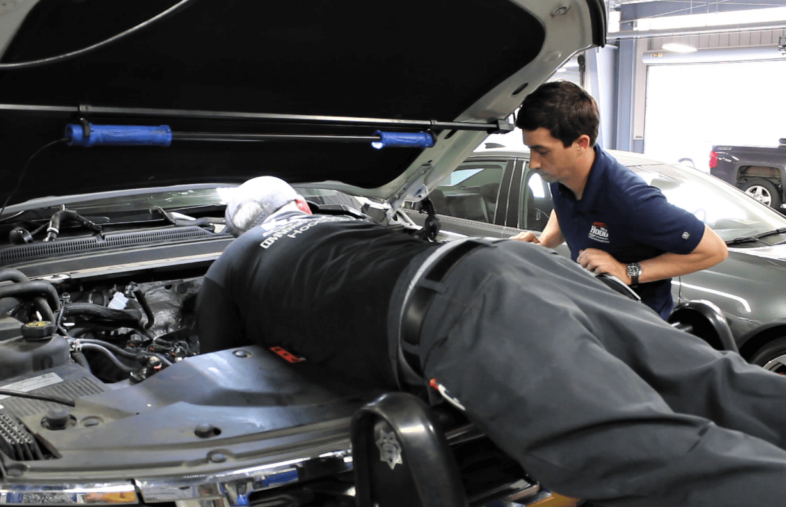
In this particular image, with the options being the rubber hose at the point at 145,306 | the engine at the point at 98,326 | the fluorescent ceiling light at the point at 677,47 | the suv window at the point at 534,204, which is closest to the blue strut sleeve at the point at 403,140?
the engine at the point at 98,326

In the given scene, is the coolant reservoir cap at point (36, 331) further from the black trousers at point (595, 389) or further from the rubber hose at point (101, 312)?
→ the black trousers at point (595, 389)

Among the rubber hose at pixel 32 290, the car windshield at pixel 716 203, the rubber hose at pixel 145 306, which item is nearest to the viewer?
the rubber hose at pixel 32 290

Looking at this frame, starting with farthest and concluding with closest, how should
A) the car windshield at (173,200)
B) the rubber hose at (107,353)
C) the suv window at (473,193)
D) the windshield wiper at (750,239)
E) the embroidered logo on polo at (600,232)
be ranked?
the suv window at (473,193), the windshield wiper at (750,239), the car windshield at (173,200), the embroidered logo on polo at (600,232), the rubber hose at (107,353)

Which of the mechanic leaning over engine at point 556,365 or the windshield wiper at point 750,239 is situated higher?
the mechanic leaning over engine at point 556,365

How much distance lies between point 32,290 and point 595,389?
1722mm

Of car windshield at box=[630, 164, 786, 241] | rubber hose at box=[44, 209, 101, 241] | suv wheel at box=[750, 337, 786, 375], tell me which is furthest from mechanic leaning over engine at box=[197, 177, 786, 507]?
car windshield at box=[630, 164, 786, 241]

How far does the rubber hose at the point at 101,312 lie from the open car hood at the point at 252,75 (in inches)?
16.1

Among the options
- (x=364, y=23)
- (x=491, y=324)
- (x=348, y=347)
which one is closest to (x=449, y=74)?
(x=364, y=23)

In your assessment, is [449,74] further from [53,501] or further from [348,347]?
[53,501]

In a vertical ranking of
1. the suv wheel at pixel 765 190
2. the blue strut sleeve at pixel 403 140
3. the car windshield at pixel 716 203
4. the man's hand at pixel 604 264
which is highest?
the blue strut sleeve at pixel 403 140

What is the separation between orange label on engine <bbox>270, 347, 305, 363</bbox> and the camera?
187 centimetres

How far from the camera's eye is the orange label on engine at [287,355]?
6.13 feet

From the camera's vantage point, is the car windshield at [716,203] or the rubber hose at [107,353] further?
the car windshield at [716,203]

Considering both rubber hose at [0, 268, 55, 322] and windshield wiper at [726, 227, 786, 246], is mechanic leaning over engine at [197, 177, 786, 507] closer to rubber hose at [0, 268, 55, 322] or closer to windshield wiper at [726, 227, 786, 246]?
rubber hose at [0, 268, 55, 322]
